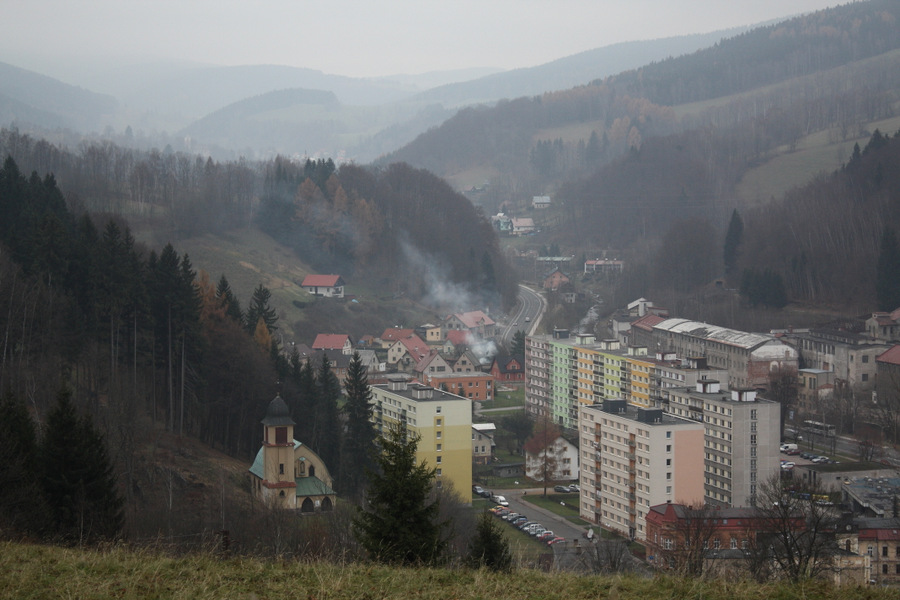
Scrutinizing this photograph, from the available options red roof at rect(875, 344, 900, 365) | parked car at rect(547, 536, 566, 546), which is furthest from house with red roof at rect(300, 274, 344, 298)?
parked car at rect(547, 536, 566, 546)

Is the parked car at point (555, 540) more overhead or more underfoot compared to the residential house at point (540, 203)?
more underfoot

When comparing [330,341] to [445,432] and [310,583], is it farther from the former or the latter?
[310,583]

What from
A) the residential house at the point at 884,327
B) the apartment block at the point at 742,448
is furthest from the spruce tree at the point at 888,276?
the apartment block at the point at 742,448

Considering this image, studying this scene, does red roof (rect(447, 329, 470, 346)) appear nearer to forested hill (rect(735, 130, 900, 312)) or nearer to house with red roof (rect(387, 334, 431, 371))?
house with red roof (rect(387, 334, 431, 371))

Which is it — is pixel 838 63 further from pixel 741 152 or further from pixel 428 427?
pixel 428 427

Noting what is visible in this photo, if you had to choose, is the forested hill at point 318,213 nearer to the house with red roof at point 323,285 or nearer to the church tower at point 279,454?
the house with red roof at point 323,285
